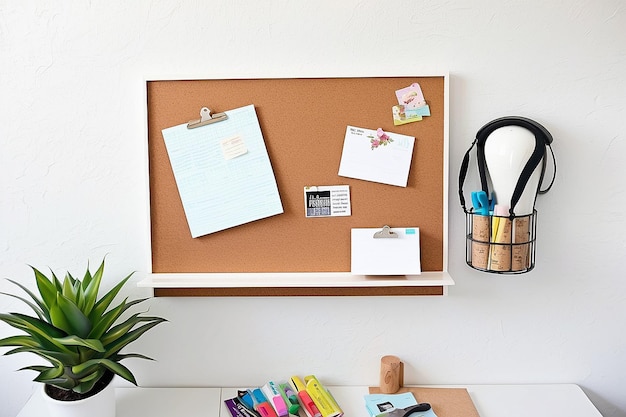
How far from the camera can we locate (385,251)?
4.42 feet

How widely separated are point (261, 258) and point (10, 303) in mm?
601

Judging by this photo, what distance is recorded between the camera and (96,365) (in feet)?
4.06

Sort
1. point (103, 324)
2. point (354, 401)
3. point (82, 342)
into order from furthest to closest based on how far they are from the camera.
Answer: point (354, 401) → point (103, 324) → point (82, 342)

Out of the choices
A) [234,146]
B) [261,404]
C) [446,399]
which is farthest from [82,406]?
[446,399]

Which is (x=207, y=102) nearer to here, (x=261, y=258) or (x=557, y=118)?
(x=261, y=258)

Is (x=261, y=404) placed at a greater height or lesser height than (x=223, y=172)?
lesser

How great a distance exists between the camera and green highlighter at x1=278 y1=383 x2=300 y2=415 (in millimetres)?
1289

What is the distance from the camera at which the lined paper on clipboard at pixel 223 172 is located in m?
1.35

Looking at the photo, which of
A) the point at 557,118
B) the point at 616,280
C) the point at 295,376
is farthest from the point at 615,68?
the point at 295,376

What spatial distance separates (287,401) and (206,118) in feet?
2.11

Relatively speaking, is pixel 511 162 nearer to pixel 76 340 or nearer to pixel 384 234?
pixel 384 234

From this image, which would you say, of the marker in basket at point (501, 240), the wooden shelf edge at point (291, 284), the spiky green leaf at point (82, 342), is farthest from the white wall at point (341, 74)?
the spiky green leaf at point (82, 342)

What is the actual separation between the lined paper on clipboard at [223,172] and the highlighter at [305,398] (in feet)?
1.27

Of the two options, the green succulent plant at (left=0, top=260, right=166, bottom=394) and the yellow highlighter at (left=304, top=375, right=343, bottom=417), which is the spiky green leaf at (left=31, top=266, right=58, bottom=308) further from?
the yellow highlighter at (left=304, top=375, right=343, bottom=417)
